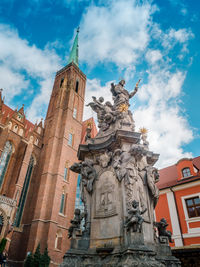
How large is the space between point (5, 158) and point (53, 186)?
6.66 metres

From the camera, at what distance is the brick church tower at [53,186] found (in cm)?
2181

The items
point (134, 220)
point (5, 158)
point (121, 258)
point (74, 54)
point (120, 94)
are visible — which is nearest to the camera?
point (121, 258)

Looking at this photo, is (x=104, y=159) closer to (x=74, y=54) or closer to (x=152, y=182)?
(x=152, y=182)

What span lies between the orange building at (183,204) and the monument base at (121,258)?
27.7ft

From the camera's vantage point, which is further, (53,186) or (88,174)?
(53,186)

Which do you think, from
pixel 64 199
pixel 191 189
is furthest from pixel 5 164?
pixel 191 189

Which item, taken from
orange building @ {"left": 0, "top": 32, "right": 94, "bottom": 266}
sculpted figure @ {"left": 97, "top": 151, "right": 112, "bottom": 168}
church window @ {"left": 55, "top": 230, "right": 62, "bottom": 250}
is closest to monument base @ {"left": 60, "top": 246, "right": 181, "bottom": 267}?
sculpted figure @ {"left": 97, "top": 151, "right": 112, "bottom": 168}

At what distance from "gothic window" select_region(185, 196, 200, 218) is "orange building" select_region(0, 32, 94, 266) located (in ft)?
46.4

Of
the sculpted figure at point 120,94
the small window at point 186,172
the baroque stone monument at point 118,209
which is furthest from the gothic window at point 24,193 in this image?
the sculpted figure at point 120,94

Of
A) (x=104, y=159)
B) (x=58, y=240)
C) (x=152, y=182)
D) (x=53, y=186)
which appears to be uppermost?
(x=53, y=186)

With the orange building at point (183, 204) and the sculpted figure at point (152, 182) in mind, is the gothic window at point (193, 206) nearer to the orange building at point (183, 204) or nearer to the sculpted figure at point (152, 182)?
the orange building at point (183, 204)

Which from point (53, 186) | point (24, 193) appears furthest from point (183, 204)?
point (24, 193)

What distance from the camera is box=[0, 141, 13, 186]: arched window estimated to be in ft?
79.5

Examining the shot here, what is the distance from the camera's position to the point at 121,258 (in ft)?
14.1
